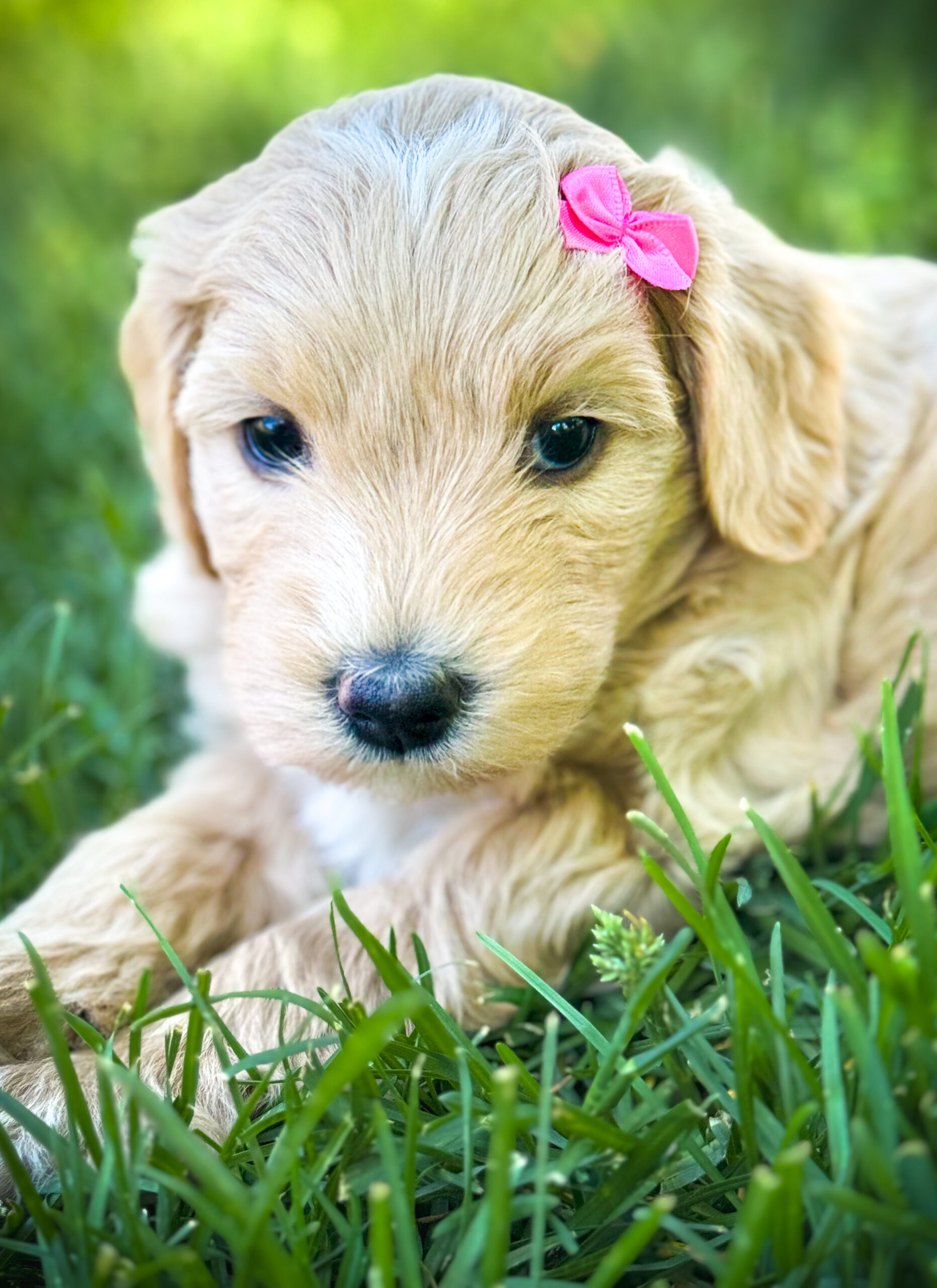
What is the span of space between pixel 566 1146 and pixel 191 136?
5.80m

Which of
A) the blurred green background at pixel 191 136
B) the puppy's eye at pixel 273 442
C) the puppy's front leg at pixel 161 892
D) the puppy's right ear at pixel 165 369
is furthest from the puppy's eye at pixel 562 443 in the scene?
the blurred green background at pixel 191 136

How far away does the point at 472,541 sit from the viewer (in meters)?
1.87

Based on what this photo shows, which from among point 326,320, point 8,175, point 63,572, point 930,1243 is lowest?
point 930,1243

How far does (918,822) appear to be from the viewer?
189 cm

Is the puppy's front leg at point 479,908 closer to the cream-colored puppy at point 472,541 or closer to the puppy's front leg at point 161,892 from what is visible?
the cream-colored puppy at point 472,541

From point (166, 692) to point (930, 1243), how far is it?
2.54 metres

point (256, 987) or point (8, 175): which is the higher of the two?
point (8, 175)

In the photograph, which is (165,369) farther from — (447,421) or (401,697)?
(401,697)

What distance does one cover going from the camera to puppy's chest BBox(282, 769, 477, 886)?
7.79ft

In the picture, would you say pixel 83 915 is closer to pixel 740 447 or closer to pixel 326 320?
pixel 326 320

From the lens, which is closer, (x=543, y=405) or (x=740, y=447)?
(x=543, y=405)

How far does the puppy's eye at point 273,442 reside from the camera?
6.63ft

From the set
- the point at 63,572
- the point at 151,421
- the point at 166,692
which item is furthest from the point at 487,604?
the point at 63,572

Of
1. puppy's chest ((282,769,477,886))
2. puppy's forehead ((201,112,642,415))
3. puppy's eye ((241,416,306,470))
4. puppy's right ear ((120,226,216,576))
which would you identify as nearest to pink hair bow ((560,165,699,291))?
puppy's forehead ((201,112,642,415))
